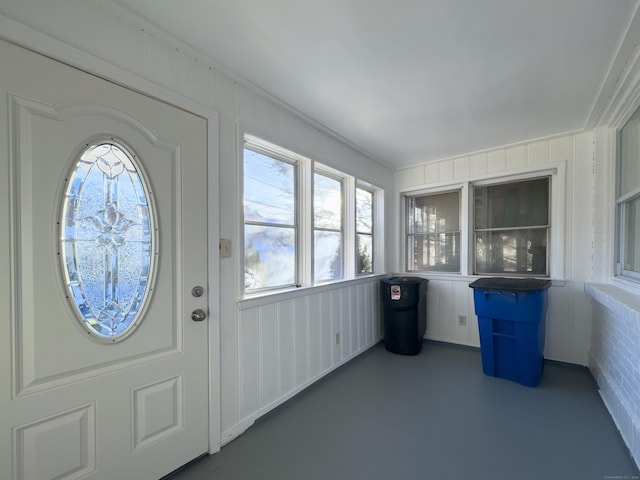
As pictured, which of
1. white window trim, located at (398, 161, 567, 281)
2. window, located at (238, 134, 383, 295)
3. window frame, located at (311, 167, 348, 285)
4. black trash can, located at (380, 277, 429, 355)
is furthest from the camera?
black trash can, located at (380, 277, 429, 355)

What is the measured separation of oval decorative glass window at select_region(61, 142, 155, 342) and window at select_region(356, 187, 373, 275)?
241cm

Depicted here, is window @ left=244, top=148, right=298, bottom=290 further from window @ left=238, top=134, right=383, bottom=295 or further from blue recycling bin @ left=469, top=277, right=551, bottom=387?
blue recycling bin @ left=469, top=277, right=551, bottom=387

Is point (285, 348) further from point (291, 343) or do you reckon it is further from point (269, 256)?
point (269, 256)

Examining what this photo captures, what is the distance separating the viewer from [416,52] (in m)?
1.69

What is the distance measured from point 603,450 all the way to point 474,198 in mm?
2604

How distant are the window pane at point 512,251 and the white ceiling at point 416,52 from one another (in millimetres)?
1255

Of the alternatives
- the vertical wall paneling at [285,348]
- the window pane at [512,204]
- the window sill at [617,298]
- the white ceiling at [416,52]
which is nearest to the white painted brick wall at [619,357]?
the window sill at [617,298]

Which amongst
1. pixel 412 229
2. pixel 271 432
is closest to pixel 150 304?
pixel 271 432

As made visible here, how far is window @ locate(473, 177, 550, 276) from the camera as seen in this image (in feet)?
10.5

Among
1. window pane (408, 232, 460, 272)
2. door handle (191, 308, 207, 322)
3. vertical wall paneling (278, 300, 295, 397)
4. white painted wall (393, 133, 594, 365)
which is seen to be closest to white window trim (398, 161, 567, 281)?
Result: white painted wall (393, 133, 594, 365)

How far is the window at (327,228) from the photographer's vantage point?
292 centimetres

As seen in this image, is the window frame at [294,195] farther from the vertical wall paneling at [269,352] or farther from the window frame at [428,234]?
the window frame at [428,234]

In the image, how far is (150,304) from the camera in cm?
154

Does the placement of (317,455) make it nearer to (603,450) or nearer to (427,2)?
(603,450)
